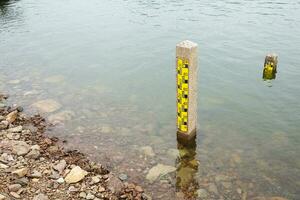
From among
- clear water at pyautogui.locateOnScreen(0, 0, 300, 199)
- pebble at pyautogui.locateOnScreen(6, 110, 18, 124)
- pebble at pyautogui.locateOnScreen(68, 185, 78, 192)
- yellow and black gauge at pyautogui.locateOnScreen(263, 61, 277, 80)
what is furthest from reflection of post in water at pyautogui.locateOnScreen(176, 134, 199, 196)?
yellow and black gauge at pyautogui.locateOnScreen(263, 61, 277, 80)

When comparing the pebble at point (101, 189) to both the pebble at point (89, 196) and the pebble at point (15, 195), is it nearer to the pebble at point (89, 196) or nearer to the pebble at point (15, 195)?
the pebble at point (89, 196)

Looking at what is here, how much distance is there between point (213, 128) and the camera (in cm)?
953

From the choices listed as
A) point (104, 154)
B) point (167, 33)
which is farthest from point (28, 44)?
point (104, 154)

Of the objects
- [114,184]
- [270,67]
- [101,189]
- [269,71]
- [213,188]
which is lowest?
[213,188]

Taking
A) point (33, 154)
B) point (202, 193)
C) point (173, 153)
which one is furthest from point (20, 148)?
point (202, 193)

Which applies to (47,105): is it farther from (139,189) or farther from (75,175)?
(139,189)

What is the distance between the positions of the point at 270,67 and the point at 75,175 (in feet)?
28.1

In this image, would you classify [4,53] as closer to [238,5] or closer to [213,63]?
[213,63]

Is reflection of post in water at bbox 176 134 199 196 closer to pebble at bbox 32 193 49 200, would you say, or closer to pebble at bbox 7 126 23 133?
pebble at bbox 32 193 49 200

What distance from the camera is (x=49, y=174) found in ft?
23.4

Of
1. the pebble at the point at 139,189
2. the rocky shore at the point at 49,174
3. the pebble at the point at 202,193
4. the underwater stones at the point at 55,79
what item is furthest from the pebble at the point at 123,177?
the underwater stones at the point at 55,79

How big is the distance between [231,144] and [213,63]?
598cm

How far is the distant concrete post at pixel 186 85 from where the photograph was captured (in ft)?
23.9

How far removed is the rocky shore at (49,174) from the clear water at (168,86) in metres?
0.50
